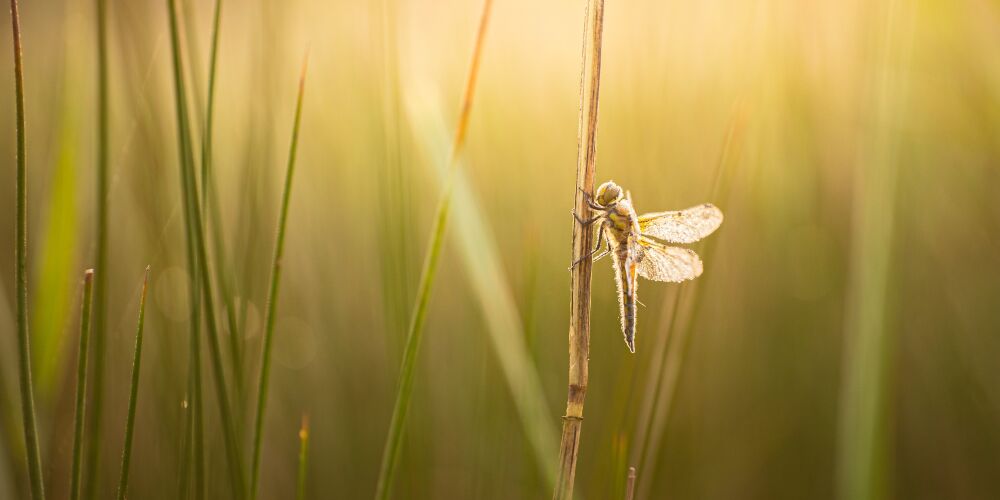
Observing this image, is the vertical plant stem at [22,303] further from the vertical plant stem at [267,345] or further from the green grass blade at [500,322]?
the green grass blade at [500,322]

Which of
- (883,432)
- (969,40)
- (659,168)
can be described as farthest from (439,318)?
(969,40)

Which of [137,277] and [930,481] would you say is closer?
[930,481]

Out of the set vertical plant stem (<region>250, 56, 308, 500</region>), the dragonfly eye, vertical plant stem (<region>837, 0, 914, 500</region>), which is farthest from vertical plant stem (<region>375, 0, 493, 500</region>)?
vertical plant stem (<region>837, 0, 914, 500</region>)

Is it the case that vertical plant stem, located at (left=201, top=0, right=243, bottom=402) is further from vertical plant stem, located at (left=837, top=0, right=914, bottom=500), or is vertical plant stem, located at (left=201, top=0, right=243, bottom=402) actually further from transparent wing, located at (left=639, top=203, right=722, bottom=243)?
vertical plant stem, located at (left=837, top=0, right=914, bottom=500)

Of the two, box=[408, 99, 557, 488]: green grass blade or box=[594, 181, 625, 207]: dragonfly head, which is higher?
box=[594, 181, 625, 207]: dragonfly head

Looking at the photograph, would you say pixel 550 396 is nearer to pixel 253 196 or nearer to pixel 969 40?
pixel 253 196

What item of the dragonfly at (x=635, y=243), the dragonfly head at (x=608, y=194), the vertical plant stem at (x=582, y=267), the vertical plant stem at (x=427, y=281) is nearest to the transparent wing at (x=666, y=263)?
the dragonfly at (x=635, y=243)

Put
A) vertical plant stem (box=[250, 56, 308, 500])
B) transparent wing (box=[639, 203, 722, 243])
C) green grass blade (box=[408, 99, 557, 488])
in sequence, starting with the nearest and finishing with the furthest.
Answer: vertical plant stem (box=[250, 56, 308, 500])
green grass blade (box=[408, 99, 557, 488])
transparent wing (box=[639, 203, 722, 243])
